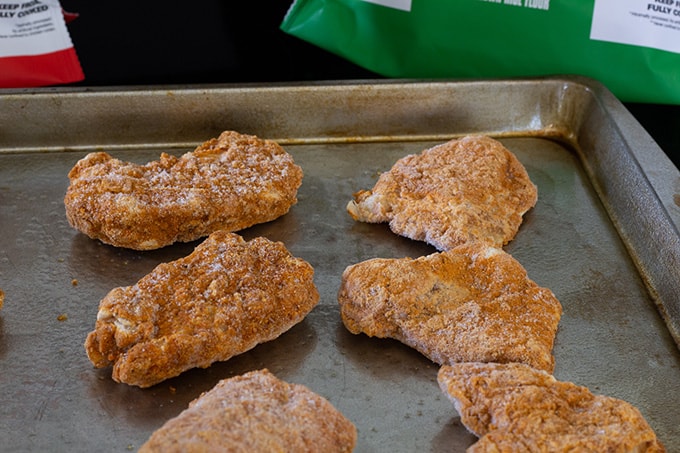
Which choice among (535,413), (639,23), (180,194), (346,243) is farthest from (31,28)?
(535,413)

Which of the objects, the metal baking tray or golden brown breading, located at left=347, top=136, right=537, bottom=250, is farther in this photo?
golden brown breading, located at left=347, top=136, right=537, bottom=250

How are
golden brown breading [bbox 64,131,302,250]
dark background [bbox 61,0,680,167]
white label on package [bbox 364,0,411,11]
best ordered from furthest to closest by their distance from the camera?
dark background [bbox 61,0,680,167] → white label on package [bbox 364,0,411,11] → golden brown breading [bbox 64,131,302,250]

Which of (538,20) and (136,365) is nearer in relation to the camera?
(136,365)

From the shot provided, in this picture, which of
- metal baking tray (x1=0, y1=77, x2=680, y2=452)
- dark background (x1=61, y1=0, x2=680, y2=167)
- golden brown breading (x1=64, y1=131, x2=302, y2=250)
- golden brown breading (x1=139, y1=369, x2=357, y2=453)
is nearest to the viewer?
golden brown breading (x1=139, y1=369, x2=357, y2=453)

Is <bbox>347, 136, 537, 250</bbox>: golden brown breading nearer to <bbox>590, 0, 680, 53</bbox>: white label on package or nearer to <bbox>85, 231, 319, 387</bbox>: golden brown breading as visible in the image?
<bbox>85, 231, 319, 387</bbox>: golden brown breading

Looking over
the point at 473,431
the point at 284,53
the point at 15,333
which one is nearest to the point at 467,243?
the point at 473,431

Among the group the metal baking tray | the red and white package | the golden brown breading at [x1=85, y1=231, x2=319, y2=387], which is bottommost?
the metal baking tray

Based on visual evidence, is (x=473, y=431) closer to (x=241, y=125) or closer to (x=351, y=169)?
(x=351, y=169)

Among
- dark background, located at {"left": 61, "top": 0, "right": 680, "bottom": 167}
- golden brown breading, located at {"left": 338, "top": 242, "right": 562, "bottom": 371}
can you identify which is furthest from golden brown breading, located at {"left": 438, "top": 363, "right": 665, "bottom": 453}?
dark background, located at {"left": 61, "top": 0, "right": 680, "bottom": 167}
